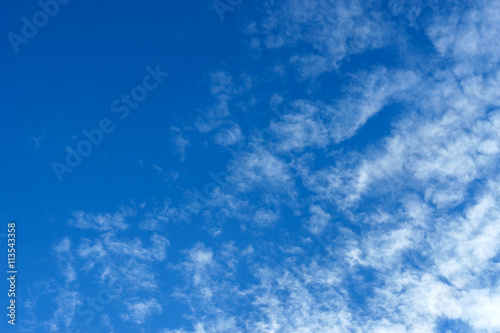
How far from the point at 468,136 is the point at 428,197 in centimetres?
744

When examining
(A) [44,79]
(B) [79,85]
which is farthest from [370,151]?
(A) [44,79]

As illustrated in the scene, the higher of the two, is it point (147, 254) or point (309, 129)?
point (309, 129)

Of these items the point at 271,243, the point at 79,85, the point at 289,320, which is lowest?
the point at 289,320

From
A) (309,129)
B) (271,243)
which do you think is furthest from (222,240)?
(309,129)

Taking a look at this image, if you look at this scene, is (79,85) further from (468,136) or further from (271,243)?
(468,136)

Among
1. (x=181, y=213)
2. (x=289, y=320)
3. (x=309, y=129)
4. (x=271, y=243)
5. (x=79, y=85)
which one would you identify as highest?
(x=79, y=85)

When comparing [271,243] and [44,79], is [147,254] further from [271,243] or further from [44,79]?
[44,79]

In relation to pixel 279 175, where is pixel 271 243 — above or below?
below

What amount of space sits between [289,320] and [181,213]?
50.9 ft

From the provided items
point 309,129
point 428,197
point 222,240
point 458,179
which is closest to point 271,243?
point 222,240

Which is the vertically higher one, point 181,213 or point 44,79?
point 44,79

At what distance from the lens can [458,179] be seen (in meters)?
40.5

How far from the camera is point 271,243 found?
4078 cm

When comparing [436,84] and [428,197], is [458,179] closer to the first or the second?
[428,197]
